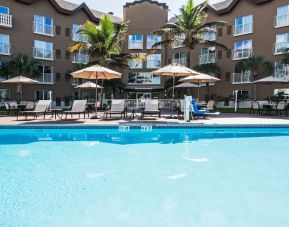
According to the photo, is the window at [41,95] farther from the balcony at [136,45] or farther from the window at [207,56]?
the window at [207,56]

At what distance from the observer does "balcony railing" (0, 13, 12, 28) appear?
1083 inches

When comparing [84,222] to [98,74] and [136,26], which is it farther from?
[136,26]

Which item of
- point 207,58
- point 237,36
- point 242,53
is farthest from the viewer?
point 207,58

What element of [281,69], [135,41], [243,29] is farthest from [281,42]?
[135,41]

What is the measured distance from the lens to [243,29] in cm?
3030

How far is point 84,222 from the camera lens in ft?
13.9

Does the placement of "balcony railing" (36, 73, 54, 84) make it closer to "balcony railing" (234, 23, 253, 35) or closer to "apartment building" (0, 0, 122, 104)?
"apartment building" (0, 0, 122, 104)

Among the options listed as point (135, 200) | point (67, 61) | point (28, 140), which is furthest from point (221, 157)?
point (67, 61)

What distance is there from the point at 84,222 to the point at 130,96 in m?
35.5

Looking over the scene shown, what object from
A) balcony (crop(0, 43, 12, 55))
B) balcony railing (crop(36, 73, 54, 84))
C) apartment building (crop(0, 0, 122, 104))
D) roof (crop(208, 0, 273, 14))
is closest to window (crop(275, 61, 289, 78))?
roof (crop(208, 0, 273, 14))

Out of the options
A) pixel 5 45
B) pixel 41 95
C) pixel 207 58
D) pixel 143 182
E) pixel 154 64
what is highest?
pixel 5 45

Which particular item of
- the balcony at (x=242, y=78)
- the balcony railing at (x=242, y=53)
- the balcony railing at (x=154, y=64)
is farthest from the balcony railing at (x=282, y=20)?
the balcony railing at (x=154, y=64)

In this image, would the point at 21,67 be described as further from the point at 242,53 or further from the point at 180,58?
the point at 242,53

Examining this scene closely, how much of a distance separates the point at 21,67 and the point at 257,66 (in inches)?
882
